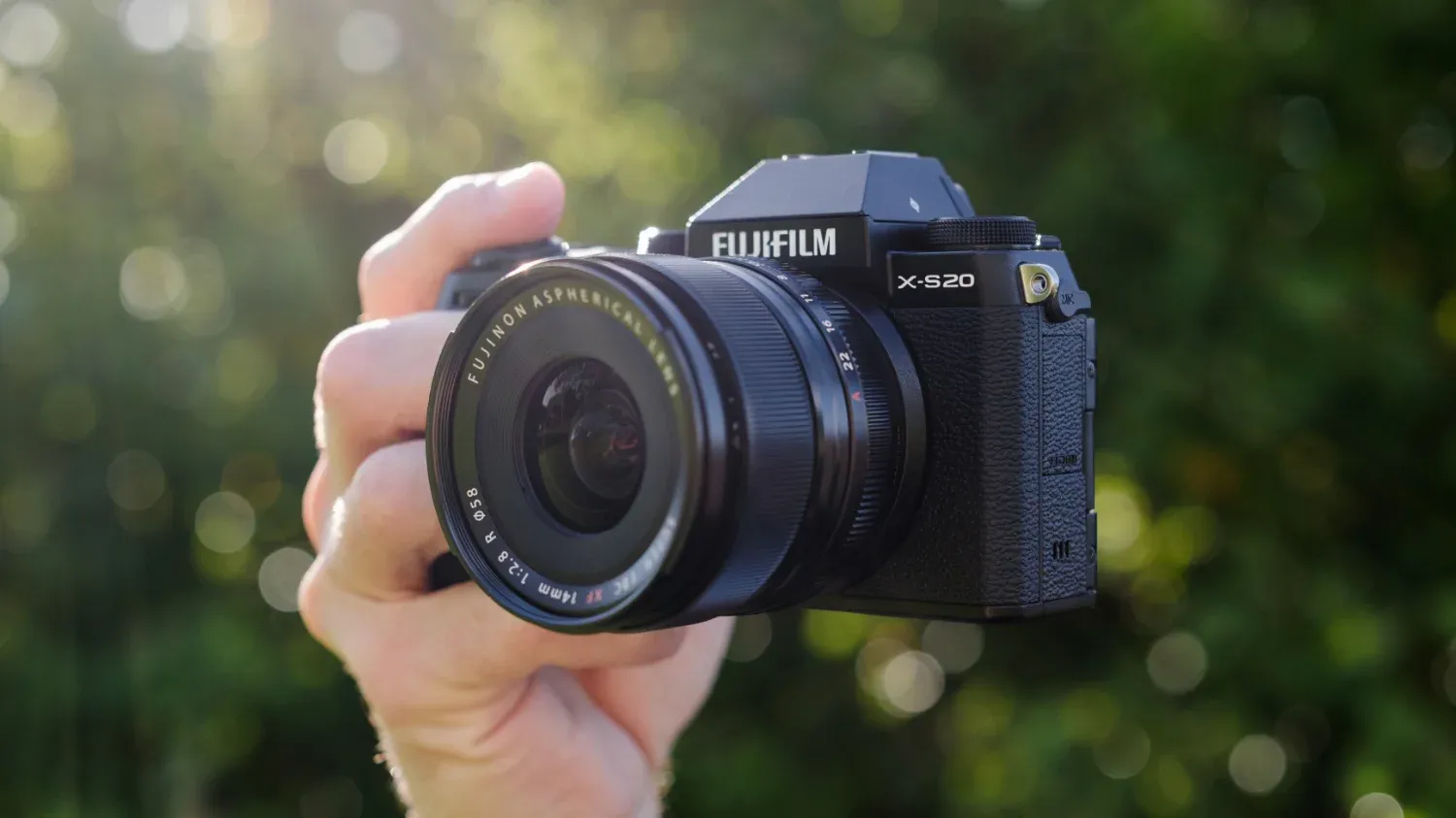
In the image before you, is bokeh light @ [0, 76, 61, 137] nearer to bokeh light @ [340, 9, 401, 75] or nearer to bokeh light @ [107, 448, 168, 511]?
bokeh light @ [340, 9, 401, 75]

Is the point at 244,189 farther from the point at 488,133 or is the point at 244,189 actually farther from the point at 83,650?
the point at 83,650

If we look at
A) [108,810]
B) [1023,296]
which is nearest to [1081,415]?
[1023,296]

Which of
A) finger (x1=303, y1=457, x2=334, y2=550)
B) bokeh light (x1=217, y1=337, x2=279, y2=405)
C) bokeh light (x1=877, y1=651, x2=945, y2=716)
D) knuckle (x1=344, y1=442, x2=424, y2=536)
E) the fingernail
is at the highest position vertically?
the fingernail

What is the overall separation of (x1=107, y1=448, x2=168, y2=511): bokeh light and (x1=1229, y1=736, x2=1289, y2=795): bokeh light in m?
2.40

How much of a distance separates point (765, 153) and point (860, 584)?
166cm

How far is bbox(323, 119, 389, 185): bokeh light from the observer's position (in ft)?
12.3

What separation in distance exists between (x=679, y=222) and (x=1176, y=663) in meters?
1.09

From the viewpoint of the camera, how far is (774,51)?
2.76 m

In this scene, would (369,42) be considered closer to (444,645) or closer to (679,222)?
(679,222)

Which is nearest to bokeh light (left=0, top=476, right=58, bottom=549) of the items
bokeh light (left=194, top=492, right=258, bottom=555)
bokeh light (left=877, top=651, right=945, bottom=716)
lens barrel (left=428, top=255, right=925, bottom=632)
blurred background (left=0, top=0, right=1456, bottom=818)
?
blurred background (left=0, top=0, right=1456, bottom=818)

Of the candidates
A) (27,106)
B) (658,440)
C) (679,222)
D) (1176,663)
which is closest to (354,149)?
(27,106)

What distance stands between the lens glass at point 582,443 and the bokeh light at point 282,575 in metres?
2.63

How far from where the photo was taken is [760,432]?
0.96 m

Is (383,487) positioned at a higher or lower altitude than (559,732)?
higher
